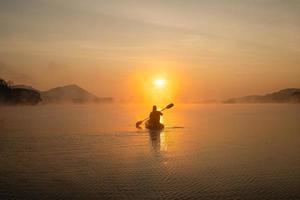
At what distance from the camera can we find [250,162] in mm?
25688

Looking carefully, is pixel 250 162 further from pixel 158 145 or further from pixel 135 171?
→ pixel 158 145

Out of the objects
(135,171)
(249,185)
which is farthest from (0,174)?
(249,185)

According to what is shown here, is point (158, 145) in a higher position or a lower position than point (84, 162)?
higher

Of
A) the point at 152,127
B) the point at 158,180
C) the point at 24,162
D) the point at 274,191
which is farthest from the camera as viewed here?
the point at 152,127

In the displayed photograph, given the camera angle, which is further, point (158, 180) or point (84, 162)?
point (84, 162)

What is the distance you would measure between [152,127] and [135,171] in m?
28.6

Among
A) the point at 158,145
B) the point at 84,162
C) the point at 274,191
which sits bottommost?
the point at 274,191

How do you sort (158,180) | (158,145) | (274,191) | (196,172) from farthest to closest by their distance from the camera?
1. (158,145)
2. (196,172)
3. (158,180)
4. (274,191)

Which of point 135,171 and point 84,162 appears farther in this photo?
point 84,162

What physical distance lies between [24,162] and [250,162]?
15367mm

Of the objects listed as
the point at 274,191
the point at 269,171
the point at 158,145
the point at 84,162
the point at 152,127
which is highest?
the point at 152,127

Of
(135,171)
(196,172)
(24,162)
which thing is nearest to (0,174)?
(24,162)

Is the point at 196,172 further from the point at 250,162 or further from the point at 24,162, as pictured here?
the point at 24,162

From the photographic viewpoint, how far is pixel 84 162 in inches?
1014
